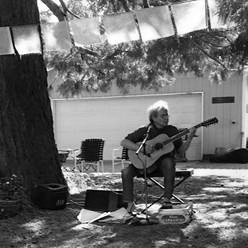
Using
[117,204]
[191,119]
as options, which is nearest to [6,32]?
[117,204]

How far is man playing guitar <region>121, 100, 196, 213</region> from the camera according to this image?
17.1 feet

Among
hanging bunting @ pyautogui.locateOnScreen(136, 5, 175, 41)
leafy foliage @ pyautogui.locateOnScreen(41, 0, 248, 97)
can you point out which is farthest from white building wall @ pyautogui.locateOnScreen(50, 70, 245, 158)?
hanging bunting @ pyautogui.locateOnScreen(136, 5, 175, 41)

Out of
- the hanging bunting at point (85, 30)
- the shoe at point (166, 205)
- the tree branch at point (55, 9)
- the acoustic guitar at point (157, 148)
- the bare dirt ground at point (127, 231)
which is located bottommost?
the bare dirt ground at point (127, 231)

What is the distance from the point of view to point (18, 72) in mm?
6125

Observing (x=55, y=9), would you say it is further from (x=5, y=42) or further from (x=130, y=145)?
(x=130, y=145)

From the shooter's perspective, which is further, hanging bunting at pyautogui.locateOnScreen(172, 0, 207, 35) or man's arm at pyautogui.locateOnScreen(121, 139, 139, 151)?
hanging bunting at pyautogui.locateOnScreen(172, 0, 207, 35)

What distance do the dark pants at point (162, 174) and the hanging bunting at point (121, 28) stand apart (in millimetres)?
1802

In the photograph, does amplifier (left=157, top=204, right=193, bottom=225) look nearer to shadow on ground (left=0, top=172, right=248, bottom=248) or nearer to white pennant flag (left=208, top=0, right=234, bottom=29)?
shadow on ground (left=0, top=172, right=248, bottom=248)

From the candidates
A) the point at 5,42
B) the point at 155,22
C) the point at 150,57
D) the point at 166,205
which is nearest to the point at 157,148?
the point at 166,205

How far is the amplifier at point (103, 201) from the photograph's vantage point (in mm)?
5602

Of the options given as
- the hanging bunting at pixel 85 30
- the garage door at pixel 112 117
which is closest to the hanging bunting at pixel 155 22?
the hanging bunting at pixel 85 30

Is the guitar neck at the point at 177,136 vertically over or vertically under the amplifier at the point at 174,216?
over

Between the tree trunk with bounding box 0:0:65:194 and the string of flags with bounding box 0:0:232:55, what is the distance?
189 millimetres

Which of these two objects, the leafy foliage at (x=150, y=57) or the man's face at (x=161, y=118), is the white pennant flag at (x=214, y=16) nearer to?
the leafy foliage at (x=150, y=57)
